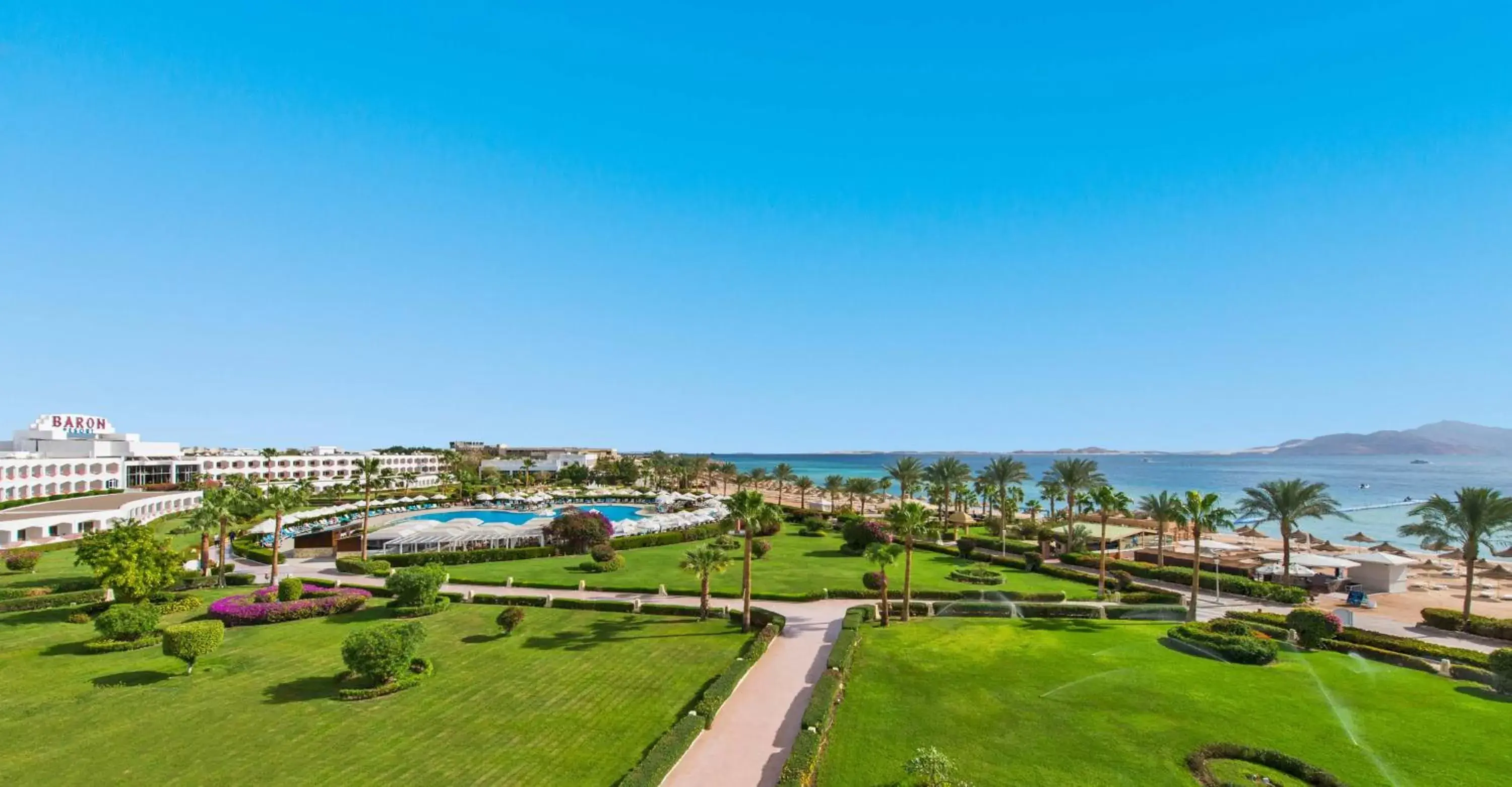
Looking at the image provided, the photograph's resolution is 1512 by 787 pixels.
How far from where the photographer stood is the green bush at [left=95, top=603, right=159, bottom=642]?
95.0 feet

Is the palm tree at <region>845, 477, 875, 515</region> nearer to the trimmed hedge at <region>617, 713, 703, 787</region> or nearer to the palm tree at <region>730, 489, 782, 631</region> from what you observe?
the palm tree at <region>730, 489, 782, 631</region>

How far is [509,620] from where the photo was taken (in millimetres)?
32594

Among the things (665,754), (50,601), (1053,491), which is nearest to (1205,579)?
(1053,491)

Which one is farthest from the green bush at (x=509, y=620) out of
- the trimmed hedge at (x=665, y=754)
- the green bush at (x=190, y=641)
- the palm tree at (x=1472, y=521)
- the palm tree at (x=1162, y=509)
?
the palm tree at (x=1472, y=521)

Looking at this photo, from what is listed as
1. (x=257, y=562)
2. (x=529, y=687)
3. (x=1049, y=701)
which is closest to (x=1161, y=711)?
(x=1049, y=701)

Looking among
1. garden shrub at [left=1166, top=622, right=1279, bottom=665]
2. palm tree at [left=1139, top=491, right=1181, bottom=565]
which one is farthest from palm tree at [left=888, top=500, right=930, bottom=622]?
palm tree at [left=1139, top=491, right=1181, bottom=565]

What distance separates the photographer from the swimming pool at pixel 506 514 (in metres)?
85.8

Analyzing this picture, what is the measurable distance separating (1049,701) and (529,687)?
65.8 ft

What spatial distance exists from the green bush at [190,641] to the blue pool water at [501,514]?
5643cm

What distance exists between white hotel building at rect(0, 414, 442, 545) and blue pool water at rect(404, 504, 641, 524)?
30680mm

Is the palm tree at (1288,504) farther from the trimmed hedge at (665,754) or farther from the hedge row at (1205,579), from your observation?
the trimmed hedge at (665,754)

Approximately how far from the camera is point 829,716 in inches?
865

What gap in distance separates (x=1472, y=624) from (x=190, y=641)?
206 ft

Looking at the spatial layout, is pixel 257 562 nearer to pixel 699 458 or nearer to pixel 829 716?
pixel 829 716
